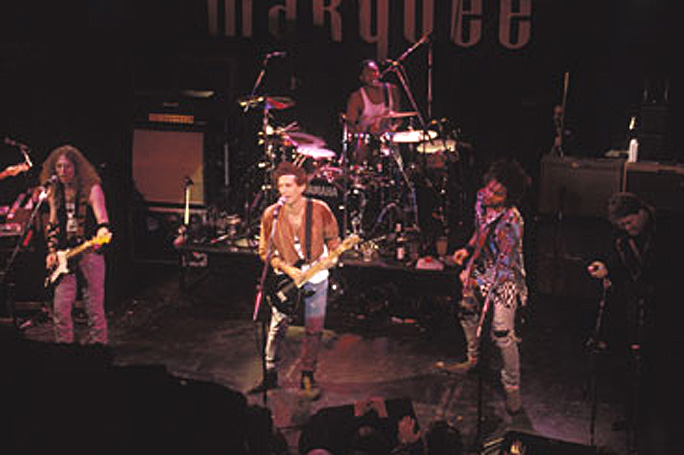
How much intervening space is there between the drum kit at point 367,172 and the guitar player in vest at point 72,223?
3.07 m

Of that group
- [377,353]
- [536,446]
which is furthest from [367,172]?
[536,446]

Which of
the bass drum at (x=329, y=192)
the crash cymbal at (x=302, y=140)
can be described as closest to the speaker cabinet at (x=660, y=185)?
the bass drum at (x=329, y=192)

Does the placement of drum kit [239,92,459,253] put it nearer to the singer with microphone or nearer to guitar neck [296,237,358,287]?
guitar neck [296,237,358,287]

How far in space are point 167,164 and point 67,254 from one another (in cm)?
369

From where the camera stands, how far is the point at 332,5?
857 cm

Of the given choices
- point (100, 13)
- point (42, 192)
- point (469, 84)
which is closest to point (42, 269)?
point (42, 192)

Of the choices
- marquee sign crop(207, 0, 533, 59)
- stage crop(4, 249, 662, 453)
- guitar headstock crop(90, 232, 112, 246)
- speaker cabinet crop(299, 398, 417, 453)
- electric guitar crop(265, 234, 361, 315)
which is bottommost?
stage crop(4, 249, 662, 453)

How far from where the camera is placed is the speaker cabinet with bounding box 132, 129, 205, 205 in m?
9.77

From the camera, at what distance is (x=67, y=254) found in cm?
634

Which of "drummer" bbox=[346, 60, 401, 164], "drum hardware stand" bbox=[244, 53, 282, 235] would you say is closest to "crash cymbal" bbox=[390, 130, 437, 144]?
"drummer" bbox=[346, 60, 401, 164]

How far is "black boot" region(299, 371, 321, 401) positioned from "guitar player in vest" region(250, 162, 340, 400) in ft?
1.08

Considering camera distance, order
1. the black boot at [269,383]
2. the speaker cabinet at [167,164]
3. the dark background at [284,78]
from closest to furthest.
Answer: the black boot at [269,383] → the dark background at [284,78] → the speaker cabinet at [167,164]

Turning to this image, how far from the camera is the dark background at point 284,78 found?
8633 millimetres

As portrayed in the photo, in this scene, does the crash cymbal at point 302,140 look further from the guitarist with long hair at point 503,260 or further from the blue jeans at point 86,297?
the guitarist with long hair at point 503,260
